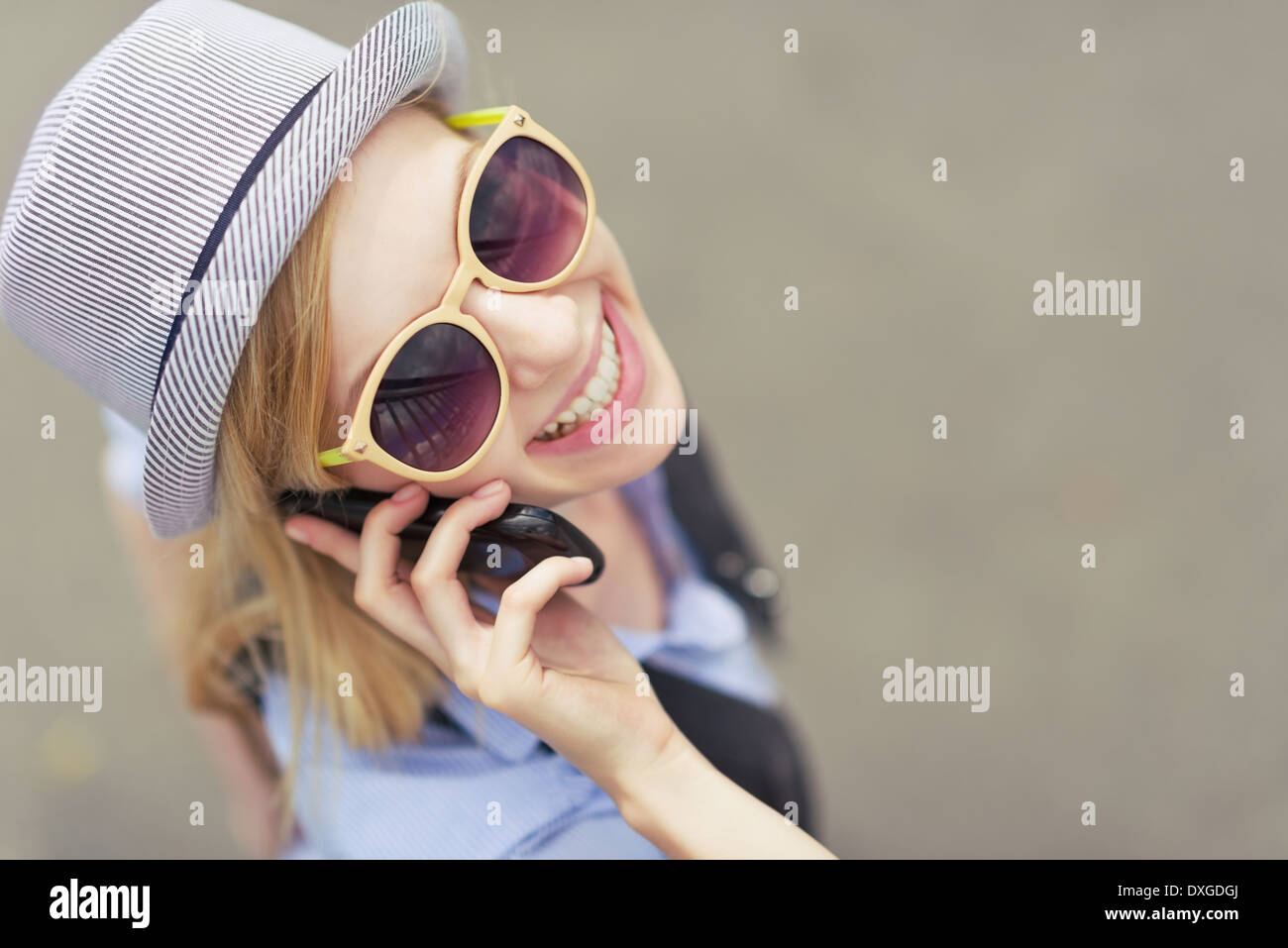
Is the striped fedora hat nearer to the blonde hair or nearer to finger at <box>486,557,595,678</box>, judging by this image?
the blonde hair

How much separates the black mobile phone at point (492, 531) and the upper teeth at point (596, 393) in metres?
0.13

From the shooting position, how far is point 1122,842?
2.43 metres

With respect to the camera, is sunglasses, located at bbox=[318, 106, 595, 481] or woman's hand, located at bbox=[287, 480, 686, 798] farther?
woman's hand, located at bbox=[287, 480, 686, 798]

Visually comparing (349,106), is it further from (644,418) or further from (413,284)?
(644,418)

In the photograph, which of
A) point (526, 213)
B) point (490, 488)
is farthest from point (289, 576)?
point (526, 213)

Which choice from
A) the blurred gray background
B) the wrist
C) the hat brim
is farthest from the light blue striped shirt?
the blurred gray background

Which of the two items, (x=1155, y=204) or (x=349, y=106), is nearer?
(x=349, y=106)

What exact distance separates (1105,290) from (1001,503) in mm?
724

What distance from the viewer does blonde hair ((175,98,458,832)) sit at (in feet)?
3.28

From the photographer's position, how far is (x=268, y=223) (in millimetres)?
935

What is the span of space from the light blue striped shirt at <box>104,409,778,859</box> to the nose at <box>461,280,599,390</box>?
490 mm

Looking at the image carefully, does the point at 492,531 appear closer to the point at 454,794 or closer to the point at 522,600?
the point at 522,600
